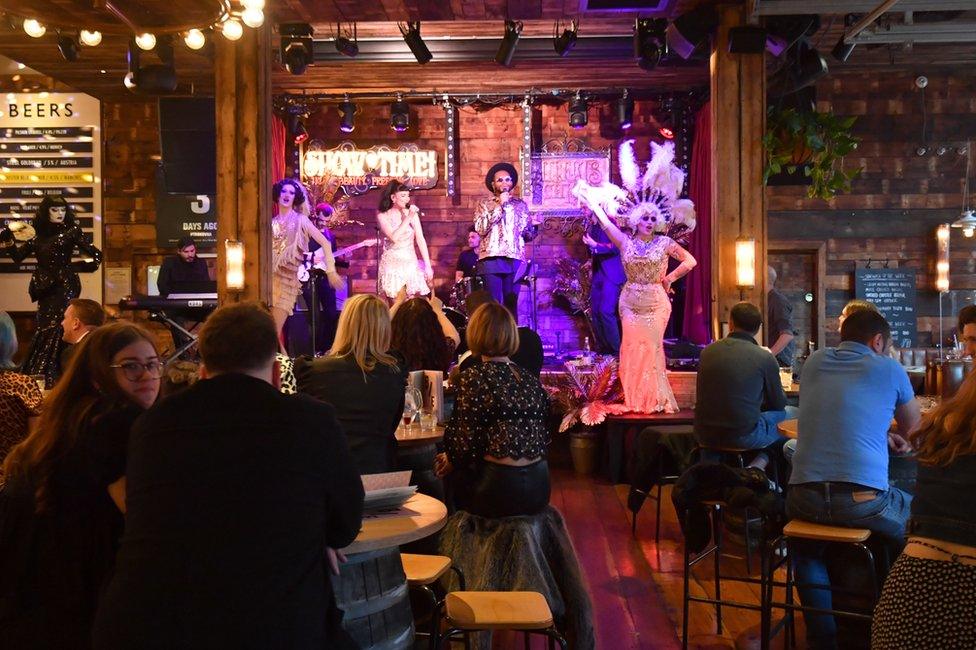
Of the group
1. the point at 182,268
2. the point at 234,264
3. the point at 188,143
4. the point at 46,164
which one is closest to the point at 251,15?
the point at 234,264

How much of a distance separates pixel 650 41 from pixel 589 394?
302cm

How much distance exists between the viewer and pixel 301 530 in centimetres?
173

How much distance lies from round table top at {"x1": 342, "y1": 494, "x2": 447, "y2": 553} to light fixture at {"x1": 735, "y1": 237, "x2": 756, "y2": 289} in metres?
4.96

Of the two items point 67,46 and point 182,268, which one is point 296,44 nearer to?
point 67,46

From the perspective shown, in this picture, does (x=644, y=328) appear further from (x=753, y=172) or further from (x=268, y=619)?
(x=268, y=619)

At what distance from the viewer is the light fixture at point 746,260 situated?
7027 millimetres

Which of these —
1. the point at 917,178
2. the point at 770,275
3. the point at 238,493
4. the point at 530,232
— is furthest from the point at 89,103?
the point at 238,493

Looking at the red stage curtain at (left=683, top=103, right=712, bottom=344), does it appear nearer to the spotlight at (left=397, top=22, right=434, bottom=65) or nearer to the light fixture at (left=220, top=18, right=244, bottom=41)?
the spotlight at (left=397, top=22, right=434, bottom=65)

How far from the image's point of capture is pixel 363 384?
332cm

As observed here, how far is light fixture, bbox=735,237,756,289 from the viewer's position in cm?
703

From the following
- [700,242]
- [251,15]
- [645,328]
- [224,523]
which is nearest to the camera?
[224,523]

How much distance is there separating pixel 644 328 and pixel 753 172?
1.50 m

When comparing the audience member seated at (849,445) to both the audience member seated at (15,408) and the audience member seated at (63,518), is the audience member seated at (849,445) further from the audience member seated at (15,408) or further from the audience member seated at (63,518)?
the audience member seated at (15,408)

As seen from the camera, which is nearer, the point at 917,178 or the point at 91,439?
the point at 91,439
